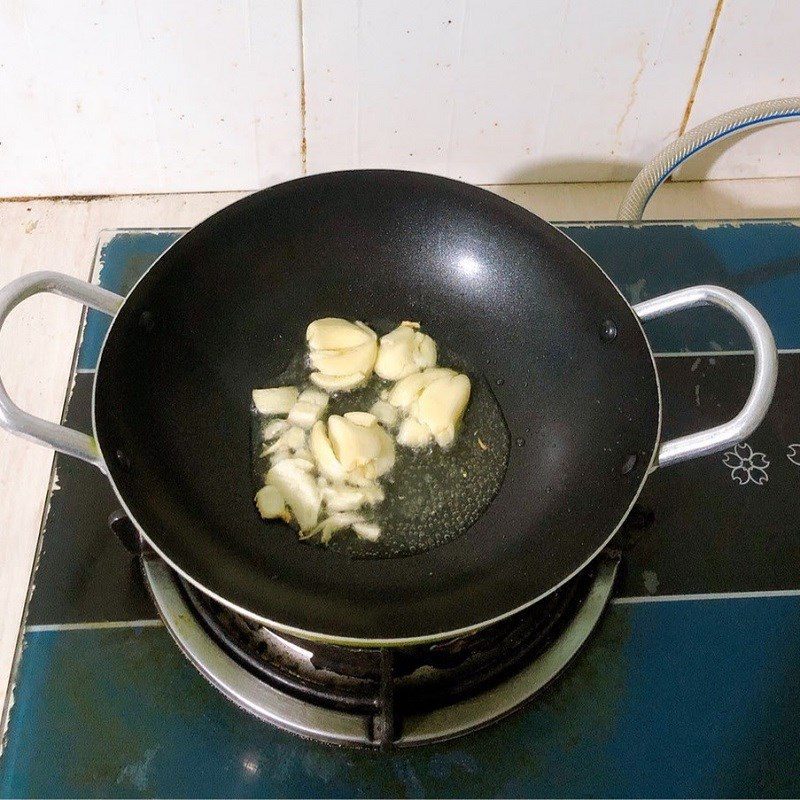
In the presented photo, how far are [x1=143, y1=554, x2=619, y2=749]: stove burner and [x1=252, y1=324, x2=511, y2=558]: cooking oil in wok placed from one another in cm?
9

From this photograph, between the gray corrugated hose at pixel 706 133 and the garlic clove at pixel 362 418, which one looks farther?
the gray corrugated hose at pixel 706 133

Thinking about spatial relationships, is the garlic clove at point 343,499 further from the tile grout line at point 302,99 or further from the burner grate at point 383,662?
the tile grout line at point 302,99

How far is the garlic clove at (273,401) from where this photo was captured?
706mm

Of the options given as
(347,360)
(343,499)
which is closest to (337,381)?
(347,360)

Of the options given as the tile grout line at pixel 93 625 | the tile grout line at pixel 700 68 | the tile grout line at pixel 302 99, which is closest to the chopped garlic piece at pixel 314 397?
the tile grout line at pixel 93 625

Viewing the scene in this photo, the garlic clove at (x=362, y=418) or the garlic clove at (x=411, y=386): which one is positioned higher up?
the garlic clove at (x=411, y=386)

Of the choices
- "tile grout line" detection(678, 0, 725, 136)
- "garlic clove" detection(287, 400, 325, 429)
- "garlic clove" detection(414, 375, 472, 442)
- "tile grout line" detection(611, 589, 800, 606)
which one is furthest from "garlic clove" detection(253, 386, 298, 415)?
"tile grout line" detection(678, 0, 725, 136)

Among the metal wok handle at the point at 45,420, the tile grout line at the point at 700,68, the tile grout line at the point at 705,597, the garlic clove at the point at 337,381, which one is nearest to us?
the metal wok handle at the point at 45,420

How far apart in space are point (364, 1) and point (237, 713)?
0.67 meters

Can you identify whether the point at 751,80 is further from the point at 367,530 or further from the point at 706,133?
the point at 367,530

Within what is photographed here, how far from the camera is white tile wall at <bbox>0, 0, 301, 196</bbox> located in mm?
796

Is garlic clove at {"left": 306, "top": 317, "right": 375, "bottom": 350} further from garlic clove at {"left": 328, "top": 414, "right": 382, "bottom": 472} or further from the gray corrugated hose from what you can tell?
the gray corrugated hose

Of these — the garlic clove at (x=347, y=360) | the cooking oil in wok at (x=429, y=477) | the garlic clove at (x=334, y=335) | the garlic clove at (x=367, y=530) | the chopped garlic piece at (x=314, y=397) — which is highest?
the garlic clove at (x=334, y=335)

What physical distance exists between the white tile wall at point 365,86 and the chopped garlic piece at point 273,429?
39 cm
